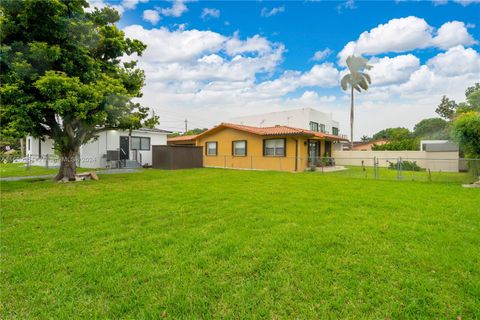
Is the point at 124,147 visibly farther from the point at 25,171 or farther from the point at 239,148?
the point at 239,148

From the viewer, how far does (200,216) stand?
5.13 metres

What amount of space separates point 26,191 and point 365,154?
2548 centimetres

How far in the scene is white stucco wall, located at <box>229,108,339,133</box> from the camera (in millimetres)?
27281

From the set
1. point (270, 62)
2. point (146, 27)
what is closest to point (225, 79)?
point (270, 62)

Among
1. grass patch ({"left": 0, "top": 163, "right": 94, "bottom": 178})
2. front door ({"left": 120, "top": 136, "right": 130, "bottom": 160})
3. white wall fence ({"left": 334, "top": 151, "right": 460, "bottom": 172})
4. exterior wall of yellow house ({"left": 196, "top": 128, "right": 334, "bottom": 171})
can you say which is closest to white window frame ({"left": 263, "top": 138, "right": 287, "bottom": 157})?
exterior wall of yellow house ({"left": 196, "top": 128, "right": 334, "bottom": 171})

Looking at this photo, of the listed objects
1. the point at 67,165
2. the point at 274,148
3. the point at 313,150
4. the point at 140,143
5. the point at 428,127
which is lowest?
the point at 67,165

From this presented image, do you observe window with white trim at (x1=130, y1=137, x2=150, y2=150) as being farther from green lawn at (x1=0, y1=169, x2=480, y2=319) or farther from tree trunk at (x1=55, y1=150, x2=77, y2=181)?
green lawn at (x1=0, y1=169, x2=480, y2=319)

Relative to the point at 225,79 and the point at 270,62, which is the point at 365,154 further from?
the point at 225,79

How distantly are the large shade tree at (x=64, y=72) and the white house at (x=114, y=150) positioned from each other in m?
6.35

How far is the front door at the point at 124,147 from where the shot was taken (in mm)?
18527

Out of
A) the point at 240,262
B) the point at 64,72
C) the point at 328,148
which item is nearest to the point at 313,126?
the point at 328,148

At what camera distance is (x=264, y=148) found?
57.3 feet

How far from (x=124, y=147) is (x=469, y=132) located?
19637mm

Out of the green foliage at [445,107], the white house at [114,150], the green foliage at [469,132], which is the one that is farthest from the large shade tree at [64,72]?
the green foliage at [445,107]
